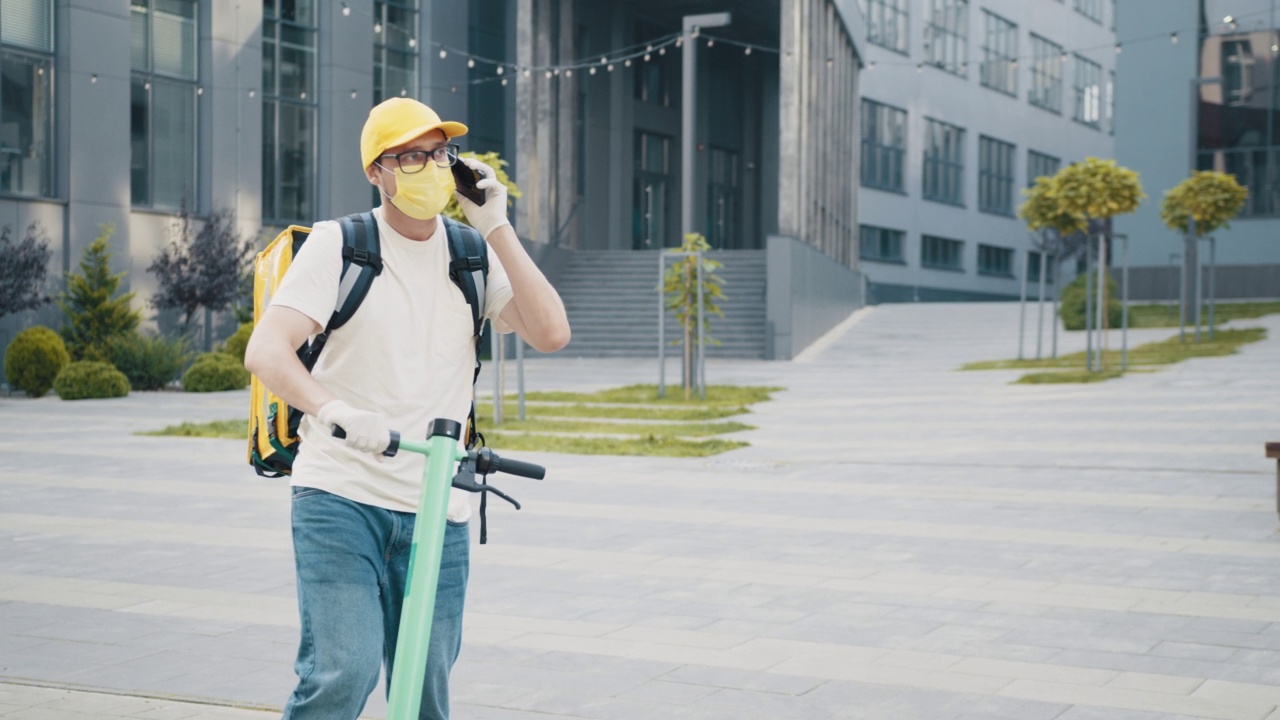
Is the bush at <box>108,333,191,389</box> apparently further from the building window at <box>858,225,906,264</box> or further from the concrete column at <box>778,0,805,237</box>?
the building window at <box>858,225,906,264</box>

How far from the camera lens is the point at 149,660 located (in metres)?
5.77

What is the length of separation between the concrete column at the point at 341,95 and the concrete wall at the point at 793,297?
29.5 feet

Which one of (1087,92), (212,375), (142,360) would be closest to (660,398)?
(212,375)

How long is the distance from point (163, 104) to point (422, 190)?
88.4ft

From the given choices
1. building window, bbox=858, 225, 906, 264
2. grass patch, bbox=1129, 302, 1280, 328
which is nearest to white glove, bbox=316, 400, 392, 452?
grass patch, bbox=1129, 302, 1280, 328

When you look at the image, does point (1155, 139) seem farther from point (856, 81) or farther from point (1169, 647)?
point (1169, 647)

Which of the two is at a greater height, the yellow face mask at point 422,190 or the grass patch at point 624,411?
the yellow face mask at point 422,190

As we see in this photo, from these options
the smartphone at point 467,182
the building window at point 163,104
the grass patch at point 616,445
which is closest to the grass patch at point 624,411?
the grass patch at point 616,445

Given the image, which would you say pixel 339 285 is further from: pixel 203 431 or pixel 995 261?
pixel 995 261

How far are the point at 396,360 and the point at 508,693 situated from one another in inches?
91.3

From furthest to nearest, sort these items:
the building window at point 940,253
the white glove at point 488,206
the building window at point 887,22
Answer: the building window at point 940,253 → the building window at point 887,22 → the white glove at point 488,206

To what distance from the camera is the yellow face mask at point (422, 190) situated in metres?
3.24

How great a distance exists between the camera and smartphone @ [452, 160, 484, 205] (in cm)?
334

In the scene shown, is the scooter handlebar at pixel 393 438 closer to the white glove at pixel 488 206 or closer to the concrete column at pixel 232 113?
the white glove at pixel 488 206
